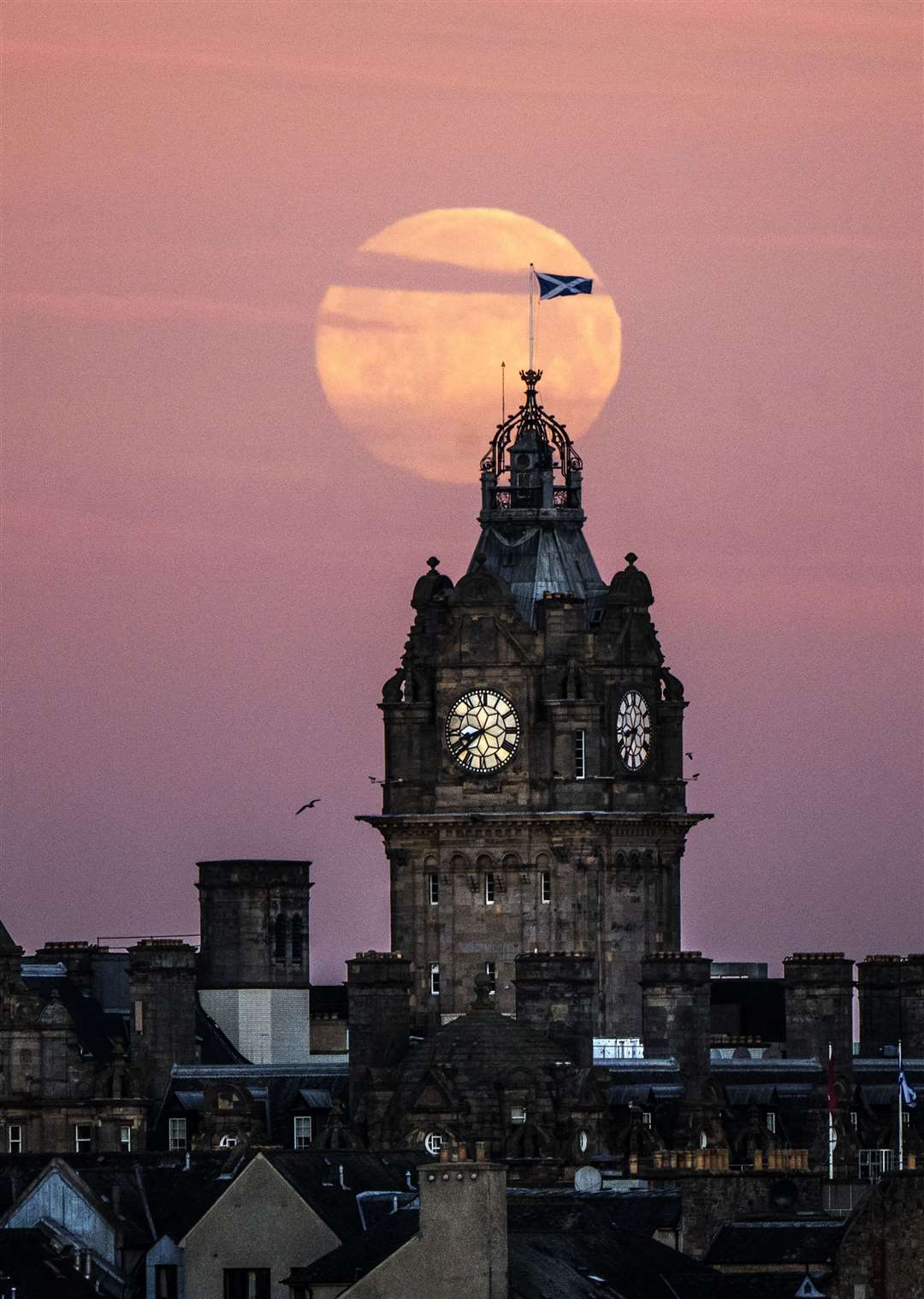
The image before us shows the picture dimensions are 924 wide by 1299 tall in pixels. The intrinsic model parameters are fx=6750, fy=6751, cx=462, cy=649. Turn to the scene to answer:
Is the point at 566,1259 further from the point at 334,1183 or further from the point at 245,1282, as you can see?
the point at 334,1183

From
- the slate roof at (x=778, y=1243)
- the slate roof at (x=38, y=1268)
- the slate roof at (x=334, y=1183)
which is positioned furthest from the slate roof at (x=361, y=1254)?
the slate roof at (x=778, y=1243)

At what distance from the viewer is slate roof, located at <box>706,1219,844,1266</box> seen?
19000cm

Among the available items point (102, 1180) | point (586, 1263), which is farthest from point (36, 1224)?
point (586, 1263)

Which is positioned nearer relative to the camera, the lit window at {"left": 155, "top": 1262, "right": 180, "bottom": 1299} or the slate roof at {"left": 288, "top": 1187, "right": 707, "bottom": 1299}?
the slate roof at {"left": 288, "top": 1187, "right": 707, "bottom": 1299}

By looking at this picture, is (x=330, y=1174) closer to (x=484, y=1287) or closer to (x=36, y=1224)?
(x=36, y=1224)

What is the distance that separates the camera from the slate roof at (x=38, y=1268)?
616 feet

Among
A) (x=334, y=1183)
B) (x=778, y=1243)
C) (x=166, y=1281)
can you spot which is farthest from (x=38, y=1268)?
(x=778, y=1243)

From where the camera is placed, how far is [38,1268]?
19000 centimetres

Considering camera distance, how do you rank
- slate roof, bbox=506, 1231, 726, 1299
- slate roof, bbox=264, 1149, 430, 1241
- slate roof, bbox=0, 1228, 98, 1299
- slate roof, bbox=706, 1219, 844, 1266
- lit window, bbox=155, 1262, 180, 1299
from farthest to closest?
lit window, bbox=155, 1262, 180, 1299 < slate roof, bbox=706, 1219, 844, 1266 < slate roof, bbox=264, 1149, 430, 1241 < slate roof, bbox=0, 1228, 98, 1299 < slate roof, bbox=506, 1231, 726, 1299

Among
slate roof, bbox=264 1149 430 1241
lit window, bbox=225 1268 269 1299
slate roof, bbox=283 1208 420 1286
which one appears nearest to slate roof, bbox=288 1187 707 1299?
slate roof, bbox=283 1208 420 1286

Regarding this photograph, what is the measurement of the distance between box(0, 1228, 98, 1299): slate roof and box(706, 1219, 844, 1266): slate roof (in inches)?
716

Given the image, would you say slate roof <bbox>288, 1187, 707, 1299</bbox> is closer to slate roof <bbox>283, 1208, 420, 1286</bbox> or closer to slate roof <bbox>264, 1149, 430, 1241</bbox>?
slate roof <bbox>283, 1208, 420, 1286</bbox>

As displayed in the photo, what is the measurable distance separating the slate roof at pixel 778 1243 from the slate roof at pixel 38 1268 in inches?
716

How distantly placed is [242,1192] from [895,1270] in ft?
60.1
